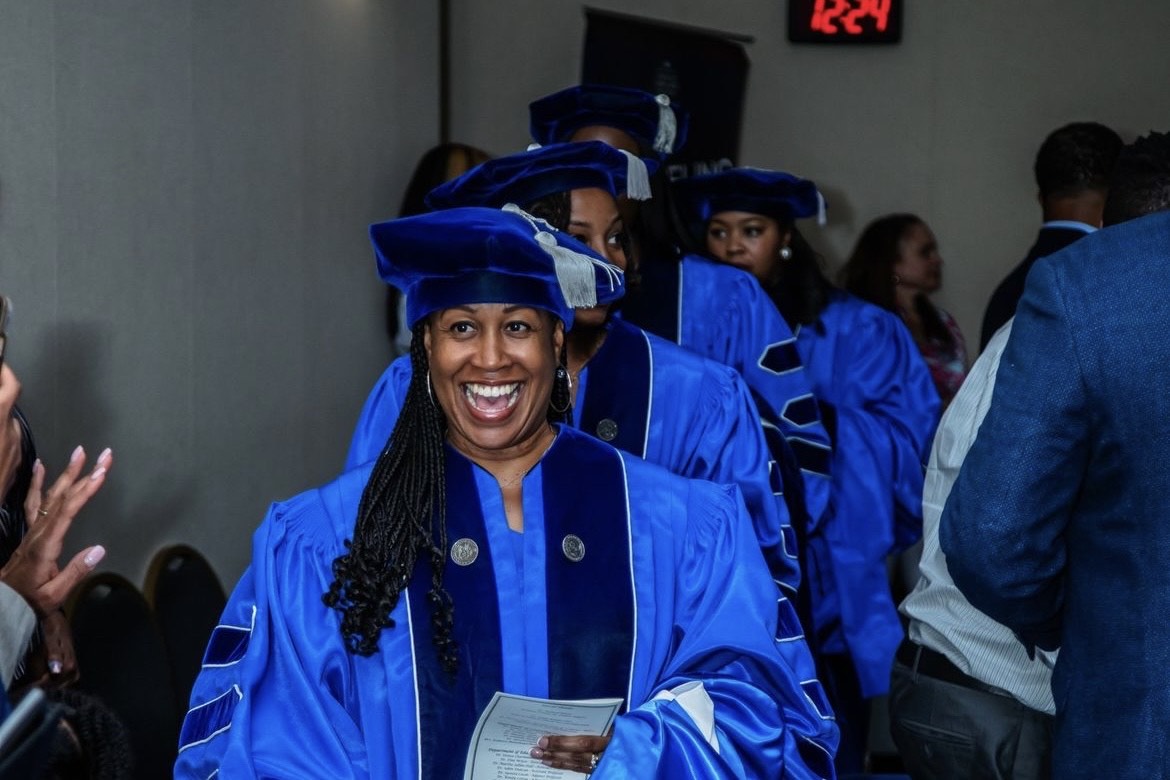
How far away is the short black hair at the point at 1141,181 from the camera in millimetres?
2438

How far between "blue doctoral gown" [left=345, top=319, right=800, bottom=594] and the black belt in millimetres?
447

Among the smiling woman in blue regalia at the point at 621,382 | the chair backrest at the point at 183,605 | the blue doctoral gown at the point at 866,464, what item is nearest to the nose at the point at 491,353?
the smiling woman in blue regalia at the point at 621,382

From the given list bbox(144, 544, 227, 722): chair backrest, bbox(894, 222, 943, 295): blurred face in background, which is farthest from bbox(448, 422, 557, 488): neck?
bbox(894, 222, 943, 295): blurred face in background

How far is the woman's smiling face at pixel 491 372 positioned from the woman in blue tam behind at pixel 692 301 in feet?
3.55

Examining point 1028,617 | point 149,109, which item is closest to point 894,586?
point 149,109

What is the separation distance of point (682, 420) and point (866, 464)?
1.77m

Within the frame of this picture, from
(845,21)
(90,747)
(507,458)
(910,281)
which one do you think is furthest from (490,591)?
(845,21)

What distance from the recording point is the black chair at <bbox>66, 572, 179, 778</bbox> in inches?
144

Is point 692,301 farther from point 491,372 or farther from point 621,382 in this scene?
point 491,372

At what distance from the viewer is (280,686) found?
7.57 ft

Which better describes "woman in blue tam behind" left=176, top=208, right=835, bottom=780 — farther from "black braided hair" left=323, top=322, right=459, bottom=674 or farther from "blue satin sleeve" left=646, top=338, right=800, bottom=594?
"blue satin sleeve" left=646, top=338, right=800, bottom=594

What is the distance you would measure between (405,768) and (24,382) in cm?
161

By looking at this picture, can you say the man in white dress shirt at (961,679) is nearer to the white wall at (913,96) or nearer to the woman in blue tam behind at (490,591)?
the woman in blue tam behind at (490,591)

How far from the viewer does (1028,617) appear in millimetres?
2238
